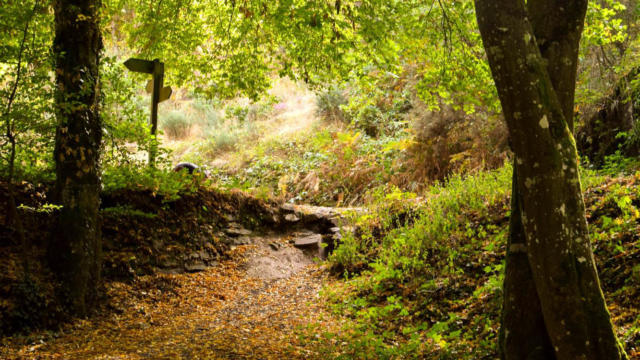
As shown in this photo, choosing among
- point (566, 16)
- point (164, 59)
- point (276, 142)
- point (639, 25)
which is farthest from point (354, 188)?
point (566, 16)

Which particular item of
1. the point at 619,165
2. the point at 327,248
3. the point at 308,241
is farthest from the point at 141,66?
the point at 619,165

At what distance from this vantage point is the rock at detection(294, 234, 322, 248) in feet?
27.1

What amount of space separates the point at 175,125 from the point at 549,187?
1677 cm

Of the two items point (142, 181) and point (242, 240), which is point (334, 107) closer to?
point (242, 240)

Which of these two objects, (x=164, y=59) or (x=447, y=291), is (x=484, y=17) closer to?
(x=447, y=291)

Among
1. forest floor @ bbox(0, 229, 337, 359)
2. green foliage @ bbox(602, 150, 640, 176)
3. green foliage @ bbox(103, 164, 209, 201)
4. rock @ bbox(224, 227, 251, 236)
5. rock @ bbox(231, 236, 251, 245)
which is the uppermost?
green foliage @ bbox(602, 150, 640, 176)

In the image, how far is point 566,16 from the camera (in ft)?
9.09

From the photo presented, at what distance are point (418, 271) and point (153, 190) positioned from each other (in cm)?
402

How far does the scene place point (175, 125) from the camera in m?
17.6

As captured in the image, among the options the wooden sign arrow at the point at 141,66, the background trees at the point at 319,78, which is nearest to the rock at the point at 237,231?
the background trees at the point at 319,78

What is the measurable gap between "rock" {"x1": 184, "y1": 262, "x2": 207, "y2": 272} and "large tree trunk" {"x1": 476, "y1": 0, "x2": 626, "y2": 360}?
510 cm

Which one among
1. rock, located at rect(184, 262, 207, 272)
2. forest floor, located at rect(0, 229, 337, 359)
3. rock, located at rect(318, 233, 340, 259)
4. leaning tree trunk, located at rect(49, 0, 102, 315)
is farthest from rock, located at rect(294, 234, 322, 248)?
leaning tree trunk, located at rect(49, 0, 102, 315)

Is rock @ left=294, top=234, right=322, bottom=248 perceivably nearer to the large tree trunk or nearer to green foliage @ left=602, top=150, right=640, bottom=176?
green foliage @ left=602, top=150, right=640, bottom=176

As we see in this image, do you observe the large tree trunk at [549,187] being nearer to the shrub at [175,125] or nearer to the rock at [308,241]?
the rock at [308,241]
